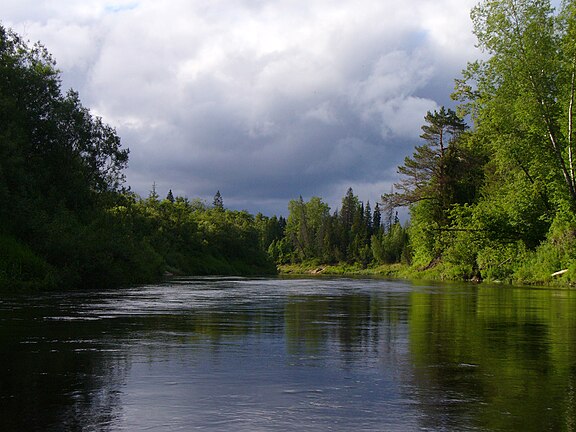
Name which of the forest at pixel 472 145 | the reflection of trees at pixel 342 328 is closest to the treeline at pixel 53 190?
the forest at pixel 472 145

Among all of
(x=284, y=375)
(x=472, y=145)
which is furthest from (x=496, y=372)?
(x=472, y=145)

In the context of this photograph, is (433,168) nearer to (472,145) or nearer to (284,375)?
(472,145)

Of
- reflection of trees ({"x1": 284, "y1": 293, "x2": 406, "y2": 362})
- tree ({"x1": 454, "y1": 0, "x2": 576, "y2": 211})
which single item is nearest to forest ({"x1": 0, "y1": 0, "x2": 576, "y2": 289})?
tree ({"x1": 454, "y1": 0, "x2": 576, "y2": 211})

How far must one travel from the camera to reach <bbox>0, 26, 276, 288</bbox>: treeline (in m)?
32.8

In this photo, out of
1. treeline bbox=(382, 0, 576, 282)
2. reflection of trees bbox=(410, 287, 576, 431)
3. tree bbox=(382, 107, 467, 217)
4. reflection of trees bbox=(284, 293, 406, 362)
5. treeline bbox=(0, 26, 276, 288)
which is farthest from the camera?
tree bbox=(382, 107, 467, 217)

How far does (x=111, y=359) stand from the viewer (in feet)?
30.8

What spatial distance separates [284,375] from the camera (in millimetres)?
8242

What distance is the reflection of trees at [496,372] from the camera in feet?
19.8

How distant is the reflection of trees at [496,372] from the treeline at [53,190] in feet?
73.0

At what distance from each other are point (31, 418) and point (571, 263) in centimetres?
4202

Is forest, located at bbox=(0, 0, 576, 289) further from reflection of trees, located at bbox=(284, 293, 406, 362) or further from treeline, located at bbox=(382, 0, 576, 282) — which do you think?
reflection of trees, located at bbox=(284, 293, 406, 362)

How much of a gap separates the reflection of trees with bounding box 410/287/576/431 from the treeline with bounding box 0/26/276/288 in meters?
22.2

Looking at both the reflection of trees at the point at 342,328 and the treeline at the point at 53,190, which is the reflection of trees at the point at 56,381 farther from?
the treeline at the point at 53,190

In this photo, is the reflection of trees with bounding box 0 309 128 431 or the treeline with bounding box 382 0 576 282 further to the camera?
the treeline with bounding box 382 0 576 282
